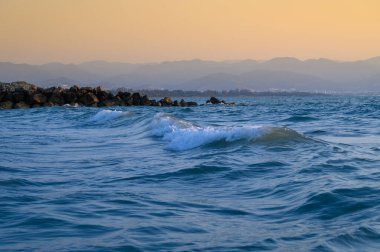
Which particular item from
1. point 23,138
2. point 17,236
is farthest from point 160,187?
point 23,138

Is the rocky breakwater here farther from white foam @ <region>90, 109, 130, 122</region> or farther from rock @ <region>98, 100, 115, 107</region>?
white foam @ <region>90, 109, 130, 122</region>

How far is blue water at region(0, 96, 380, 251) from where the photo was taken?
5168 mm

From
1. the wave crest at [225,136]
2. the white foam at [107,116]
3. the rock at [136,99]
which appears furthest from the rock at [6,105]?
the wave crest at [225,136]

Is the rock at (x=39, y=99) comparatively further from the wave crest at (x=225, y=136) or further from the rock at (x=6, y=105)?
the wave crest at (x=225, y=136)

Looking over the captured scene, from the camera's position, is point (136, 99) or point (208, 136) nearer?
point (208, 136)

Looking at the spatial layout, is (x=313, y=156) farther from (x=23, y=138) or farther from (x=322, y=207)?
(x=23, y=138)

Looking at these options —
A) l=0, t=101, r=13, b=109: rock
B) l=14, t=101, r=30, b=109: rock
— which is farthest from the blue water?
l=0, t=101, r=13, b=109: rock

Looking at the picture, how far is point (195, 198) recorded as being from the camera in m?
7.18

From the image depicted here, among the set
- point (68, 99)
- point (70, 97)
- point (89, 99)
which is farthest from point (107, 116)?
point (70, 97)

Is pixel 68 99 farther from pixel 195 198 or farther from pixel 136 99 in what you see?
pixel 195 198

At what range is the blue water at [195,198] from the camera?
17.0 ft

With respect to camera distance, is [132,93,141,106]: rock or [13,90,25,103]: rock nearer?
[13,90,25,103]: rock

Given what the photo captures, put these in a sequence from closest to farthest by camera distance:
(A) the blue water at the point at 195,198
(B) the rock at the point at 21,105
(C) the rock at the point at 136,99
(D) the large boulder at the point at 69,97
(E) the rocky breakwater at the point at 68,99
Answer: (A) the blue water at the point at 195,198, (B) the rock at the point at 21,105, (E) the rocky breakwater at the point at 68,99, (D) the large boulder at the point at 69,97, (C) the rock at the point at 136,99

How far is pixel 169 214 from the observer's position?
246 inches
